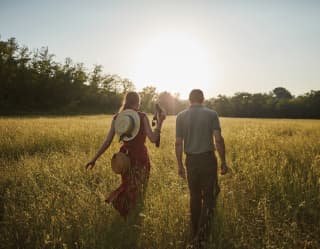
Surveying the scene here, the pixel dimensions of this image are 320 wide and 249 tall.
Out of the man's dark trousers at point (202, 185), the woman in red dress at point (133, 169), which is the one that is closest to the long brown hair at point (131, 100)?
the woman in red dress at point (133, 169)

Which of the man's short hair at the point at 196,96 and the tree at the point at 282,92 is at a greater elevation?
the tree at the point at 282,92

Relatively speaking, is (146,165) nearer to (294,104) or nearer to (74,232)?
(74,232)

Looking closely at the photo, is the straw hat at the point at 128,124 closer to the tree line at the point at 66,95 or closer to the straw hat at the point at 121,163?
the straw hat at the point at 121,163

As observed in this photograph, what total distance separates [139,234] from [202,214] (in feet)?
3.21

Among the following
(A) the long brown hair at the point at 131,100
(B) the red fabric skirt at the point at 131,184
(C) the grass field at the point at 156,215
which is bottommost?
(C) the grass field at the point at 156,215

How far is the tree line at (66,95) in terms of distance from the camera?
49.9 m

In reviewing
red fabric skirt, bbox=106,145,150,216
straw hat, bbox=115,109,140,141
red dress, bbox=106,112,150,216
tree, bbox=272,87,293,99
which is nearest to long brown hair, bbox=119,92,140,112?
straw hat, bbox=115,109,140,141

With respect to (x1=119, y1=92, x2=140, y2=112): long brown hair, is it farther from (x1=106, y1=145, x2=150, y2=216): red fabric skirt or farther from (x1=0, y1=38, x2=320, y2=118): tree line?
(x1=0, y1=38, x2=320, y2=118): tree line

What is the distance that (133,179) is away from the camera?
4.29m

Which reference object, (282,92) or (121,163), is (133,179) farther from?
(282,92)

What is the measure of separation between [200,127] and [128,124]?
1.20 metres

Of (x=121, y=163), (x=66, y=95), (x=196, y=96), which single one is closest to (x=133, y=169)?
(x=121, y=163)

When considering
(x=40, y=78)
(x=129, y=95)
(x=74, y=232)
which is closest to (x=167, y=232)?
(x=74, y=232)

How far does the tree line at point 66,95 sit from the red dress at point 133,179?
148ft
